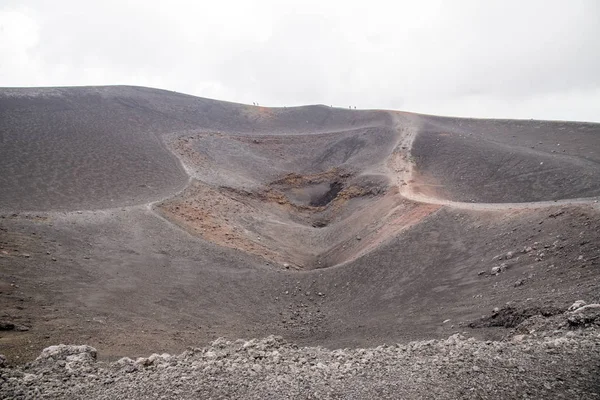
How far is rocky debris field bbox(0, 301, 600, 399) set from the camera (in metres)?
5.57

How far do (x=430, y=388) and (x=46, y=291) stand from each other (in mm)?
11685

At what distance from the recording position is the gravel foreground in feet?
18.2

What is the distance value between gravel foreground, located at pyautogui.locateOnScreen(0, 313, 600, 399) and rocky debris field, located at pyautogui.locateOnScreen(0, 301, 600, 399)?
1 cm

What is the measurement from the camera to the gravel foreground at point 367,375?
5.55 meters

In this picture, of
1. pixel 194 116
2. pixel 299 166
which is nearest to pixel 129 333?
pixel 299 166

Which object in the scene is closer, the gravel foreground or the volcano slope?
the gravel foreground

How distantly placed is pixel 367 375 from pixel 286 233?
18702 millimetres

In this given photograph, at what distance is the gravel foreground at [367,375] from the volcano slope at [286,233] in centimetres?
9

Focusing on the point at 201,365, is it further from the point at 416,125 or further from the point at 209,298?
the point at 416,125

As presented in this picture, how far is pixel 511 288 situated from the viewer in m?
11.0

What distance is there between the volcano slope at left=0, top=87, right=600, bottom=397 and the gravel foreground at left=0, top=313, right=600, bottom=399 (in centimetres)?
9

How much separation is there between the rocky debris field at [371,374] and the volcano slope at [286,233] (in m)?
0.09

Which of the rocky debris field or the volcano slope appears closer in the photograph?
the rocky debris field

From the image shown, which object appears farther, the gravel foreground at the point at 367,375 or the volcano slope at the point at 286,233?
the volcano slope at the point at 286,233
